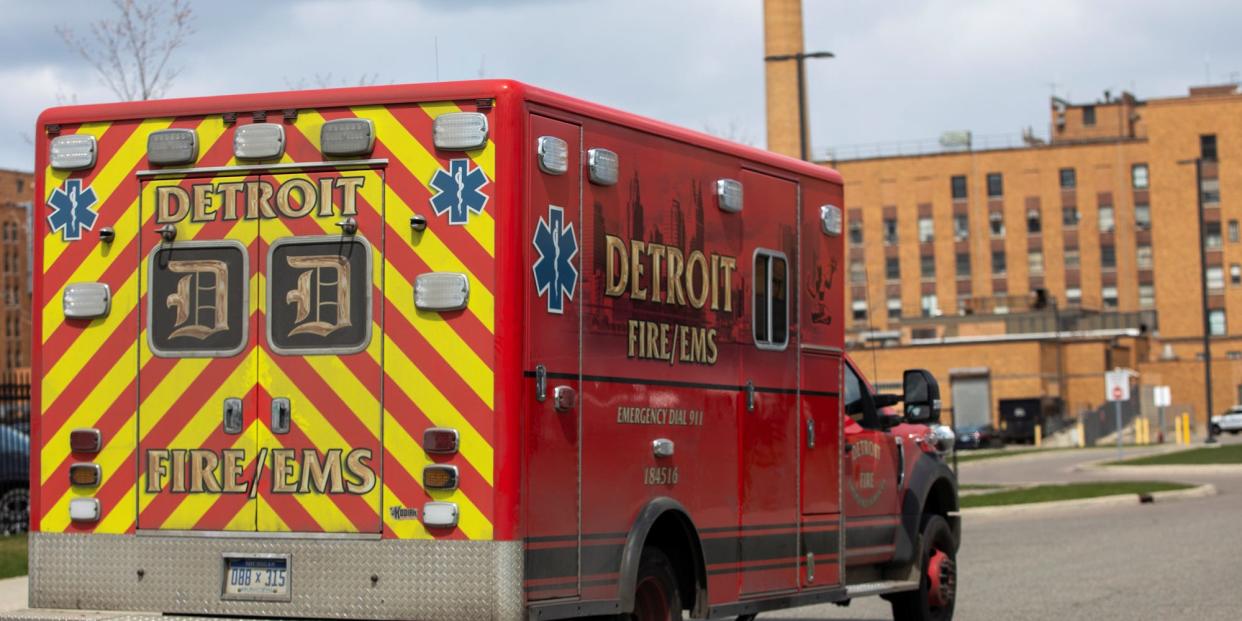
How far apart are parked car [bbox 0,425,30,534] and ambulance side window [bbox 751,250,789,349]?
14.7m

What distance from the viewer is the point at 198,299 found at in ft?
27.1

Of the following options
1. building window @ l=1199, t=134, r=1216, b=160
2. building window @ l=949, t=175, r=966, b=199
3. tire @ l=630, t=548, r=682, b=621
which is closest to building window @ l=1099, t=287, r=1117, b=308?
building window @ l=1199, t=134, r=1216, b=160

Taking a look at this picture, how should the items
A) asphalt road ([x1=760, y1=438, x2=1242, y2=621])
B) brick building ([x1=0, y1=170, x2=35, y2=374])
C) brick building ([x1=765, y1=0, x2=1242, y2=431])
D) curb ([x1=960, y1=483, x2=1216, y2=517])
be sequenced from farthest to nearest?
brick building ([x1=0, y1=170, x2=35, y2=374]) → brick building ([x1=765, y1=0, x2=1242, y2=431]) → curb ([x1=960, y1=483, x2=1216, y2=517]) → asphalt road ([x1=760, y1=438, x2=1242, y2=621])

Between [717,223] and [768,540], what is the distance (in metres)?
1.76

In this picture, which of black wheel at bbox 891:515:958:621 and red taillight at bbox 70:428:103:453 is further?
black wheel at bbox 891:515:958:621

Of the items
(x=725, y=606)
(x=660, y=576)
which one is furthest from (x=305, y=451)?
(x=725, y=606)

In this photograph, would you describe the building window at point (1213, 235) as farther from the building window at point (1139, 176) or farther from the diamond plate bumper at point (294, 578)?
the diamond plate bumper at point (294, 578)

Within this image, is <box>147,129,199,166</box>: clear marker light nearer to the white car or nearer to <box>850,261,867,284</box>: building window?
the white car

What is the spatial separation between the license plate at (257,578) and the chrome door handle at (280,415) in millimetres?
558

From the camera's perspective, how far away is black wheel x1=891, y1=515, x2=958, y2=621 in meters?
12.1

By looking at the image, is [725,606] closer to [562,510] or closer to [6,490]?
[562,510]

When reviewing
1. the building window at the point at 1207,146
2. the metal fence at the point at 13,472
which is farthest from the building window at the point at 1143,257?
the metal fence at the point at 13,472

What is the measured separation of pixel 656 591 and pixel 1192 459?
132ft

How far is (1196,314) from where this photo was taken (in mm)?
106375
